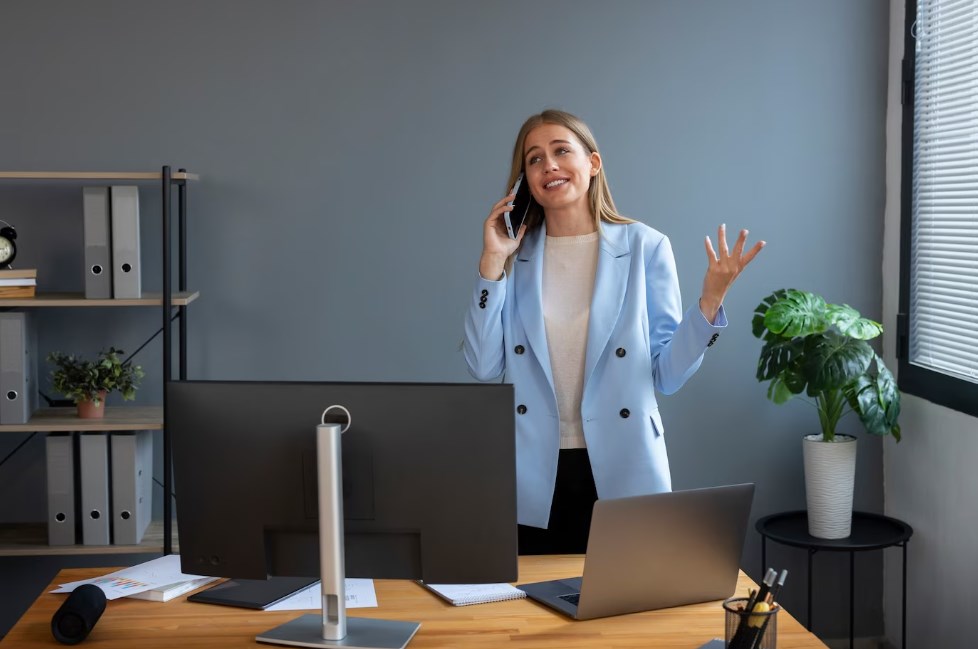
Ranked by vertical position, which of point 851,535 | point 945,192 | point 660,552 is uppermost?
point 945,192

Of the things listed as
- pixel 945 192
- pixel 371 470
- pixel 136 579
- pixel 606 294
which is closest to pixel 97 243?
pixel 136 579

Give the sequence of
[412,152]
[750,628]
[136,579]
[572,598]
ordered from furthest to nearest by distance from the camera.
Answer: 1. [412,152]
2. [136,579]
3. [572,598]
4. [750,628]

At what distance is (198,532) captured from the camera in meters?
1.74

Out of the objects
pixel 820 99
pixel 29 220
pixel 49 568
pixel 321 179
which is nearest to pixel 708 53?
pixel 820 99

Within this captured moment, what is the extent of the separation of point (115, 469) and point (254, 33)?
1.48 metres

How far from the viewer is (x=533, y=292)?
8.27 feet

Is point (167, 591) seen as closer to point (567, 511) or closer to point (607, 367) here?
point (567, 511)

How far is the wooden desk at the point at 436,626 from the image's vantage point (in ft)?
5.49

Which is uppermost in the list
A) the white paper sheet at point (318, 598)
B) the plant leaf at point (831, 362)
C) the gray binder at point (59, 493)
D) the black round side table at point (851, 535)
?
the plant leaf at point (831, 362)

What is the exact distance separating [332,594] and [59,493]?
6.23 ft

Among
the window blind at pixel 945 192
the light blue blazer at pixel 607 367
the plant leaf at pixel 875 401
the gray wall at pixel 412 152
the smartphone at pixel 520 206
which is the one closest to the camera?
the light blue blazer at pixel 607 367

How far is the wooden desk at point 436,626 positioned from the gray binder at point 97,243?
1.50 m

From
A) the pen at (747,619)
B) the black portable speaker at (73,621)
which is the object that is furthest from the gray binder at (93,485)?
the pen at (747,619)

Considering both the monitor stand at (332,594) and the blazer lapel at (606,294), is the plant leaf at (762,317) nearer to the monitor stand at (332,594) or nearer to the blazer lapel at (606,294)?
the blazer lapel at (606,294)
